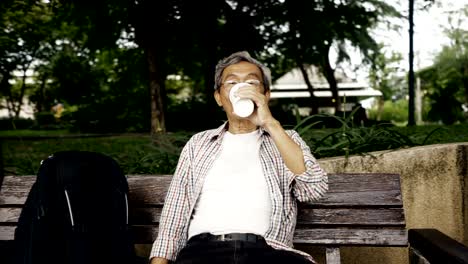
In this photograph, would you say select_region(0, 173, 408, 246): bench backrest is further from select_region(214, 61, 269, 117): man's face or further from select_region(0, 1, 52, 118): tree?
select_region(0, 1, 52, 118): tree

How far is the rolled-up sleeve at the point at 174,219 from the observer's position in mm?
2711

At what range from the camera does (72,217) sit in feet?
7.73

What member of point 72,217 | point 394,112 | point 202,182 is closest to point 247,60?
point 202,182

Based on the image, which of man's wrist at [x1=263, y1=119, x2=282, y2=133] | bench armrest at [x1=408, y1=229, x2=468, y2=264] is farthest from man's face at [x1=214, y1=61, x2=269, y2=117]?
bench armrest at [x1=408, y1=229, x2=468, y2=264]

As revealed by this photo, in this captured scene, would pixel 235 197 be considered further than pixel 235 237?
Yes

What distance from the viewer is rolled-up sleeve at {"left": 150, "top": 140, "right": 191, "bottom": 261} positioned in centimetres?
271

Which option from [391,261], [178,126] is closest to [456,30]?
[178,126]

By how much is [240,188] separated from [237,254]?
33 centimetres

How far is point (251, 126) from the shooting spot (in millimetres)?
2932

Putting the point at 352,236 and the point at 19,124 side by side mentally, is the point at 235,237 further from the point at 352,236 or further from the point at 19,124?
the point at 19,124

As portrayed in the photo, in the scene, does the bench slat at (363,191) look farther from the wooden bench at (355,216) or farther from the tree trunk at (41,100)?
the tree trunk at (41,100)

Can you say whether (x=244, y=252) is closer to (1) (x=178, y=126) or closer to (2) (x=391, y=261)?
(2) (x=391, y=261)

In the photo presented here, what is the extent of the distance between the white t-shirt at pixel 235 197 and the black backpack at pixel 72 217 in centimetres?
39

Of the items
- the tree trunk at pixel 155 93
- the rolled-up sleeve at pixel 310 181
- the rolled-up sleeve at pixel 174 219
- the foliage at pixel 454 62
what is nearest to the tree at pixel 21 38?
the tree trunk at pixel 155 93
